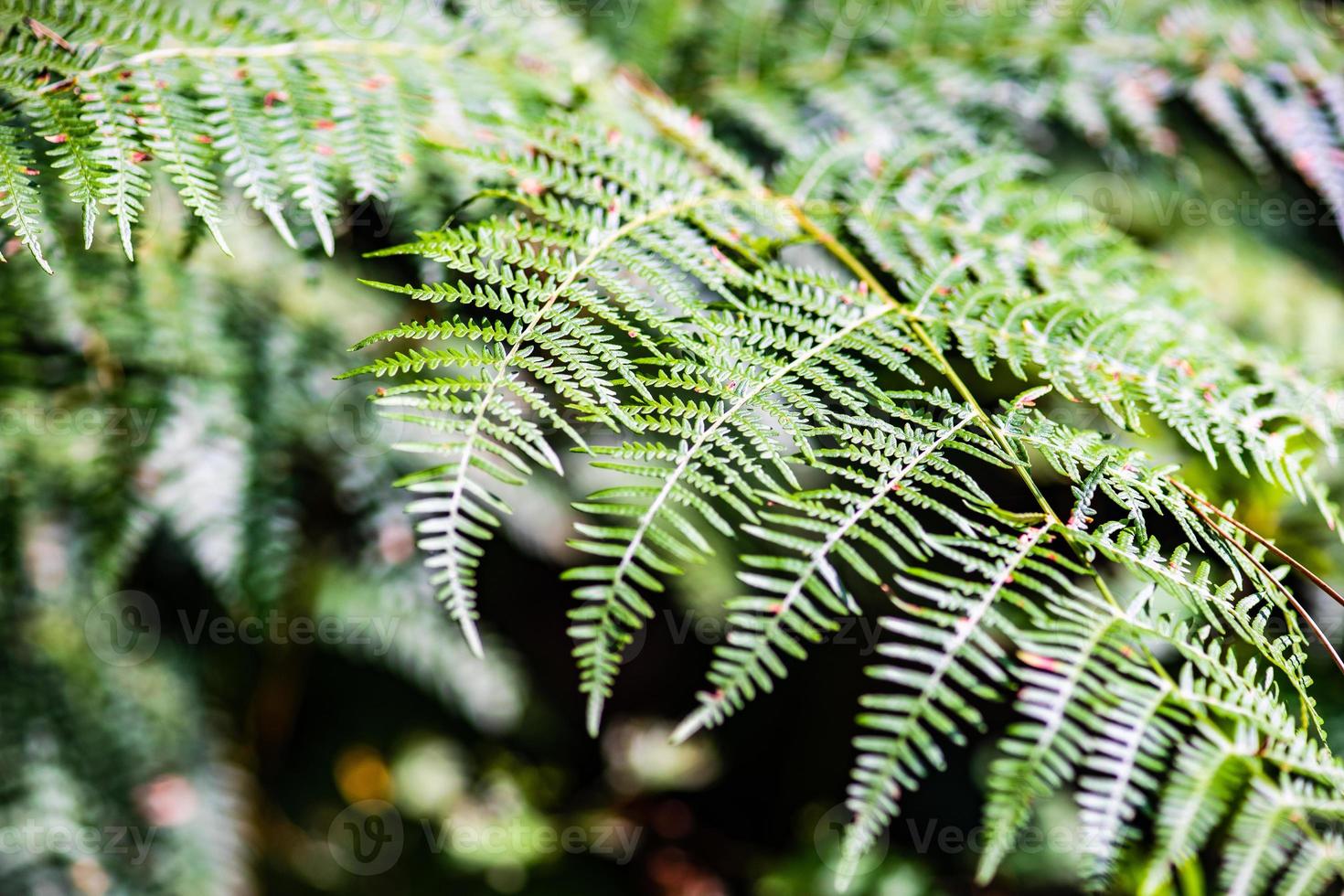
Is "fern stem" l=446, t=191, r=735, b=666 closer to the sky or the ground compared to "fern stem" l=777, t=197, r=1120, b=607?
closer to the ground

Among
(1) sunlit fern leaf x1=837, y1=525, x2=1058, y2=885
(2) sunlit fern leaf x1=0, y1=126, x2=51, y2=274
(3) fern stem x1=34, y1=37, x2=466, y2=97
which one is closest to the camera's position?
(1) sunlit fern leaf x1=837, y1=525, x2=1058, y2=885

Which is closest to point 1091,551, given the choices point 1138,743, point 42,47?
point 1138,743

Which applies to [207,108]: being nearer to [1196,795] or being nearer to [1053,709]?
[1053,709]

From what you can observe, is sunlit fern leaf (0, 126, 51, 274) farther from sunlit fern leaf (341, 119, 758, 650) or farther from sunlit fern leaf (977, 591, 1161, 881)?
sunlit fern leaf (977, 591, 1161, 881)

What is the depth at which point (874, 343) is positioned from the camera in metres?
0.88

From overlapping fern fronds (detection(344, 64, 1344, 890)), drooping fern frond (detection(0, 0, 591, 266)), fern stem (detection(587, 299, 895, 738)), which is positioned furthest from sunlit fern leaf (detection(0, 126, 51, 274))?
fern stem (detection(587, 299, 895, 738))

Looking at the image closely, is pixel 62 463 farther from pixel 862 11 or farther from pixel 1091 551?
pixel 862 11

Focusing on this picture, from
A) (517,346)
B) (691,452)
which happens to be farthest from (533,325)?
(691,452)

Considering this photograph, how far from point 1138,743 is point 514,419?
552 millimetres

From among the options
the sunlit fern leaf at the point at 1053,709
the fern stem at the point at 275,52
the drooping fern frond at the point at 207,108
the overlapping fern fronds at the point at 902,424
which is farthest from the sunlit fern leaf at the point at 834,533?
the fern stem at the point at 275,52

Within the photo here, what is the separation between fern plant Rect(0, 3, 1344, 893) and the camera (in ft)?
2.14

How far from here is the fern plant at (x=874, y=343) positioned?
652 millimetres

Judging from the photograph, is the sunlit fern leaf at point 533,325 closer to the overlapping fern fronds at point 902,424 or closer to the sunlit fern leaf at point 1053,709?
the overlapping fern fronds at point 902,424

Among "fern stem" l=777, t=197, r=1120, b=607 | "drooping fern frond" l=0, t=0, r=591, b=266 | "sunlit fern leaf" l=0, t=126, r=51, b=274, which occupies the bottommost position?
"sunlit fern leaf" l=0, t=126, r=51, b=274
